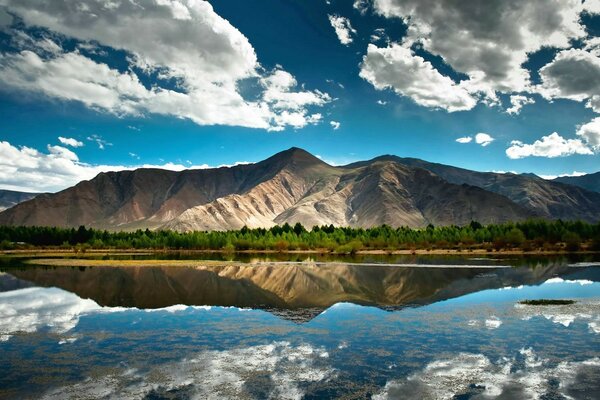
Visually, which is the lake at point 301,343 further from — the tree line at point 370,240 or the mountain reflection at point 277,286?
the tree line at point 370,240

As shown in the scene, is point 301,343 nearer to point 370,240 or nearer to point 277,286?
point 277,286

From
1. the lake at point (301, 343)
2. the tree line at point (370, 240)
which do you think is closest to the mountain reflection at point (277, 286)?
the lake at point (301, 343)

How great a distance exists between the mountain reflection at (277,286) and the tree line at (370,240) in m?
67.1

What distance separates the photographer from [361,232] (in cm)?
18238

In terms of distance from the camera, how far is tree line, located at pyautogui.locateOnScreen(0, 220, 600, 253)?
139 metres

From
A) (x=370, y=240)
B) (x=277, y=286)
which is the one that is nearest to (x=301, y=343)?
(x=277, y=286)

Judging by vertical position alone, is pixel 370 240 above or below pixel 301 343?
above

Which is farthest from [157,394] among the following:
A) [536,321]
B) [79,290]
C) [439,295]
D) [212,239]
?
[212,239]

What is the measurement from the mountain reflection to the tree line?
67086 millimetres

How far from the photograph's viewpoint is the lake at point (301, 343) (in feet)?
61.2

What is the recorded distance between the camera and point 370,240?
162 metres

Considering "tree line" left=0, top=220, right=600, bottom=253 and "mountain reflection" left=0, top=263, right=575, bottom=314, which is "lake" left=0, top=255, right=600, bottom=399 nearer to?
"mountain reflection" left=0, top=263, right=575, bottom=314

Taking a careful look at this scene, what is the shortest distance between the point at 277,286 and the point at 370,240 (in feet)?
358

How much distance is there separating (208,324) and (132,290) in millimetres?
23317
